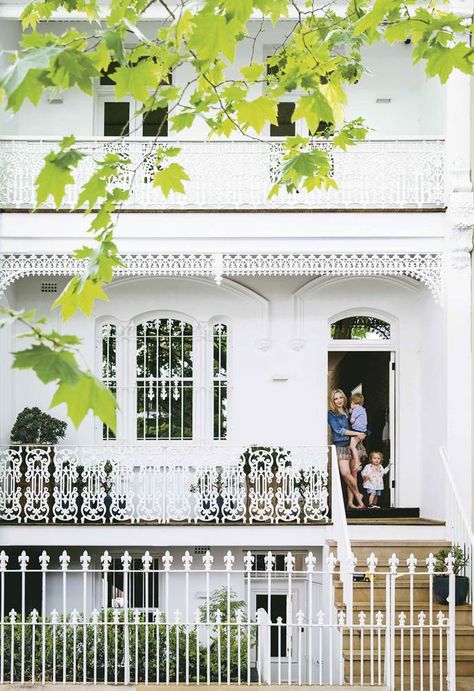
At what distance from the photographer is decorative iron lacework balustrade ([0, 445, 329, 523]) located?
14.4 meters

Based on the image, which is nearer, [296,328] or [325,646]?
[325,646]

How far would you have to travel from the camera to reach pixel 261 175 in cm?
1467

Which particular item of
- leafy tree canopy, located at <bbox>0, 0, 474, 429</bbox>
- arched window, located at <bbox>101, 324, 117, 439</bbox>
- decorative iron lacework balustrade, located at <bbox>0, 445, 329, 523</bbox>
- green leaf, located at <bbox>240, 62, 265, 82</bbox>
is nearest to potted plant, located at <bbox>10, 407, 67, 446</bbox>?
decorative iron lacework balustrade, located at <bbox>0, 445, 329, 523</bbox>

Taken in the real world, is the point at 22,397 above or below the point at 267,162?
below

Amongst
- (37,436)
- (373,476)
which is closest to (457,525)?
(373,476)

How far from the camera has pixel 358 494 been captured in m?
16.4

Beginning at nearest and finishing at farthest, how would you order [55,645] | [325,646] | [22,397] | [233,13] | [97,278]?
[233,13], [97,278], [55,645], [325,646], [22,397]

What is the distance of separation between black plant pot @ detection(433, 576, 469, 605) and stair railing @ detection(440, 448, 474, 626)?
0.09m

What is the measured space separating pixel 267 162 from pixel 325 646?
237 inches

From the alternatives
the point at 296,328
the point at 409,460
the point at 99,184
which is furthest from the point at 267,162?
the point at 99,184

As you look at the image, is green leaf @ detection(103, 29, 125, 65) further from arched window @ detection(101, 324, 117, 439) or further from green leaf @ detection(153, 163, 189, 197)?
arched window @ detection(101, 324, 117, 439)

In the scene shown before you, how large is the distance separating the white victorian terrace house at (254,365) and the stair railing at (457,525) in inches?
1.6

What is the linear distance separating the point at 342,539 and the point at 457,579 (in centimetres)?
135

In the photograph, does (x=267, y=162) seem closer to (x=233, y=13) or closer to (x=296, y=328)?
(x=296, y=328)
